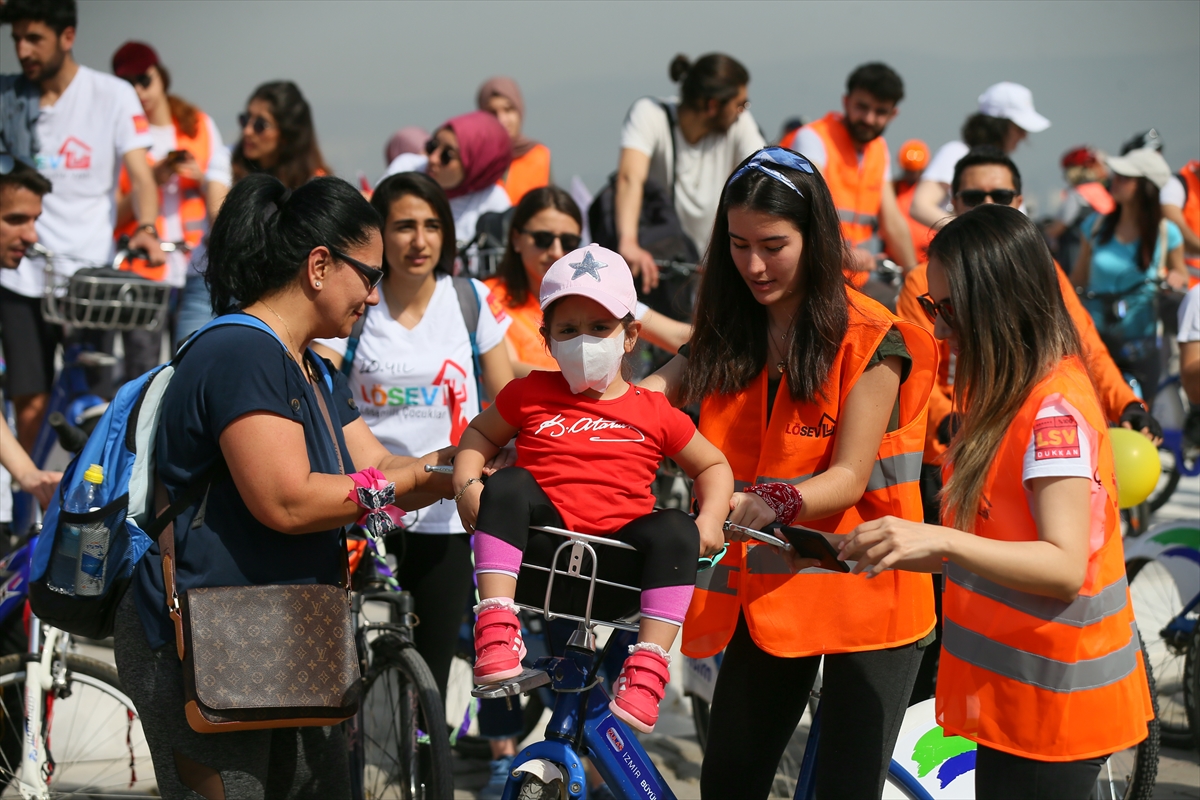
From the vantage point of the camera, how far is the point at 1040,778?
2.20 meters

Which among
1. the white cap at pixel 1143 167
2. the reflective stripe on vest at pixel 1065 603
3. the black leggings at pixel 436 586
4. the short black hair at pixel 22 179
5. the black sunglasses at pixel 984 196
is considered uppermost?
the white cap at pixel 1143 167

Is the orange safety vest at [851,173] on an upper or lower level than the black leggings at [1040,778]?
upper

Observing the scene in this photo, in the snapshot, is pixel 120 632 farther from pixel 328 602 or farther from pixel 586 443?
pixel 586 443

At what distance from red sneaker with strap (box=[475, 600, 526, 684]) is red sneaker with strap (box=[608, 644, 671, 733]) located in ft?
0.69

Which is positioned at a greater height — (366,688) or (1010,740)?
(1010,740)

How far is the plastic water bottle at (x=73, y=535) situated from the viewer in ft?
8.06

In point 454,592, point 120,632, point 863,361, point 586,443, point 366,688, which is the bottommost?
point 366,688

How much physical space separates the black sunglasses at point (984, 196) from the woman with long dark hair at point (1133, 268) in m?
3.71

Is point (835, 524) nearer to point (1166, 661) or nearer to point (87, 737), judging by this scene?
point (87, 737)

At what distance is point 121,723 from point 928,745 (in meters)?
2.66

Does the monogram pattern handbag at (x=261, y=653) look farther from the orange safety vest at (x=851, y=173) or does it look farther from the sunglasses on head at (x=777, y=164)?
the orange safety vest at (x=851, y=173)

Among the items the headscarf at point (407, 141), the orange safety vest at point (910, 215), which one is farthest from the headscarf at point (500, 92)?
the orange safety vest at point (910, 215)

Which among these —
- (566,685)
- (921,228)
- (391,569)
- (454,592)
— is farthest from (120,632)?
(921,228)

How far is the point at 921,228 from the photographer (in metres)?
6.91
